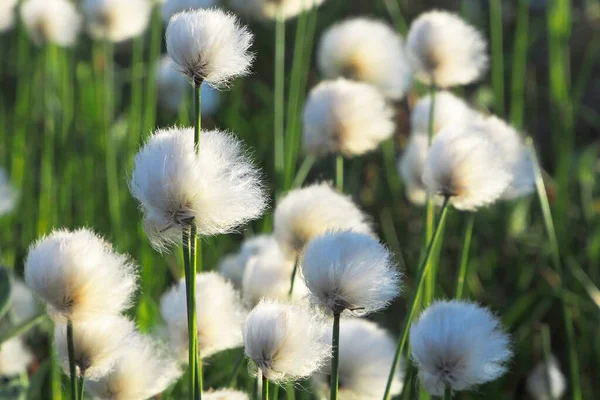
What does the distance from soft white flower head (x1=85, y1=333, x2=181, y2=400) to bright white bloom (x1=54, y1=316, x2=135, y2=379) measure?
20mm

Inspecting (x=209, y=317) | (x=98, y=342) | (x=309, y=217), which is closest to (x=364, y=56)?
(x=309, y=217)

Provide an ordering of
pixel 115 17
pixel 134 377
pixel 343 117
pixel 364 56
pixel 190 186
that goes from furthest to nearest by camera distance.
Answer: pixel 115 17 → pixel 364 56 → pixel 343 117 → pixel 134 377 → pixel 190 186

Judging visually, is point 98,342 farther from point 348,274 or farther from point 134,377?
point 348,274

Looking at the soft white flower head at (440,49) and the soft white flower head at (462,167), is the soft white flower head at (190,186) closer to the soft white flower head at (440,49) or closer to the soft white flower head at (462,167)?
the soft white flower head at (462,167)

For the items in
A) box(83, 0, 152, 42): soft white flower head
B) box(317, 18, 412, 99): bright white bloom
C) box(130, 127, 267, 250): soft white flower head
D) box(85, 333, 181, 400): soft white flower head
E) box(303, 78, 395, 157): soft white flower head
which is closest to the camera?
box(130, 127, 267, 250): soft white flower head

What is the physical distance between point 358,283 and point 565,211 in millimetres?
1059

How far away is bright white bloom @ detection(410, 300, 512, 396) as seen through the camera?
654 millimetres

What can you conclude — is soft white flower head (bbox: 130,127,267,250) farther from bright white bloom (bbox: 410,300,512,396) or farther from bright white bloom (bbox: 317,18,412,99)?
bright white bloom (bbox: 317,18,412,99)

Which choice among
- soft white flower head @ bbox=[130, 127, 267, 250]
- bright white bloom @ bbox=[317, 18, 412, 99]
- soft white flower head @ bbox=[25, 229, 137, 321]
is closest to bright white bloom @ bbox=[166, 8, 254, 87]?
soft white flower head @ bbox=[130, 127, 267, 250]

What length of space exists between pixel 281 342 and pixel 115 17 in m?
0.98

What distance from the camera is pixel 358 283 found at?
63 centimetres

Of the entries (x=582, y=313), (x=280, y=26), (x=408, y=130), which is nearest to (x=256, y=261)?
(x=280, y=26)

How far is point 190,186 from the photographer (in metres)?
0.58

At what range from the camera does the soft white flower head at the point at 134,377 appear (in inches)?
28.0
